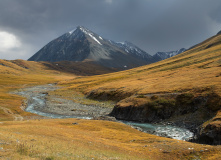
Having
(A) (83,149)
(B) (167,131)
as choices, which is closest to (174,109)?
(B) (167,131)

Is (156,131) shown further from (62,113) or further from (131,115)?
(62,113)

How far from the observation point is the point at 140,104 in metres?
68.1

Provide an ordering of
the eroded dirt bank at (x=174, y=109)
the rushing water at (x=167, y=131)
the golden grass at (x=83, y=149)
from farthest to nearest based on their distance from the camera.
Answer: the eroded dirt bank at (x=174, y=109) < the rushing water at (x=167, y=131) < the golden grass at (x=83, y=149)

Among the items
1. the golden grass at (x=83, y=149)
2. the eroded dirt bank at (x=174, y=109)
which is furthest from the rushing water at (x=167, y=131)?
the golden grass at (x=83, y=149)

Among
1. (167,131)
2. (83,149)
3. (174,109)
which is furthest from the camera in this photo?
(174,109)

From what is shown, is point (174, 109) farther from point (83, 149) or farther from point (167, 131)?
point (83, 149)

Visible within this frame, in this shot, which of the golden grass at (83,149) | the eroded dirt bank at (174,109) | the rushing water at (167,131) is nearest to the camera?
the golden grass at (83,149)

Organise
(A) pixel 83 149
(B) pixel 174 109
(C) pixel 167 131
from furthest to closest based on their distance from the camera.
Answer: (B) pixel 174 109 < (C) pixel 167 131 < (A) pixel 83 149

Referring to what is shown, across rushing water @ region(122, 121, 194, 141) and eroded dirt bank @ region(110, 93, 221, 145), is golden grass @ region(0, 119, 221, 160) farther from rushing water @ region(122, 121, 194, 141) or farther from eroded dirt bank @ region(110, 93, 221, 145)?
eroded dirt bank @ region(110, 93, 221, 145)

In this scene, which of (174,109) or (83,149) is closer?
(83,149)

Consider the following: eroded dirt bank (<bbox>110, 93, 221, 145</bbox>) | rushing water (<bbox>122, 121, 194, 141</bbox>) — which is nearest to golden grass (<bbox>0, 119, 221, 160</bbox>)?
rushing water (<bbox>122, 121, 194, 141</bbox>)

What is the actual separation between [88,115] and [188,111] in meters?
39.7

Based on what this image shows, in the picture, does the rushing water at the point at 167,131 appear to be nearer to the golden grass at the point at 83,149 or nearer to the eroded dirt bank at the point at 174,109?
the eroded dirt bank at the point at 174,109

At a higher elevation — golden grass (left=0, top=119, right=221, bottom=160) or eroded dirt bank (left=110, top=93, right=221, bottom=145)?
eroded dirt bank (left=110, top=93, right=221, bottom=145)
